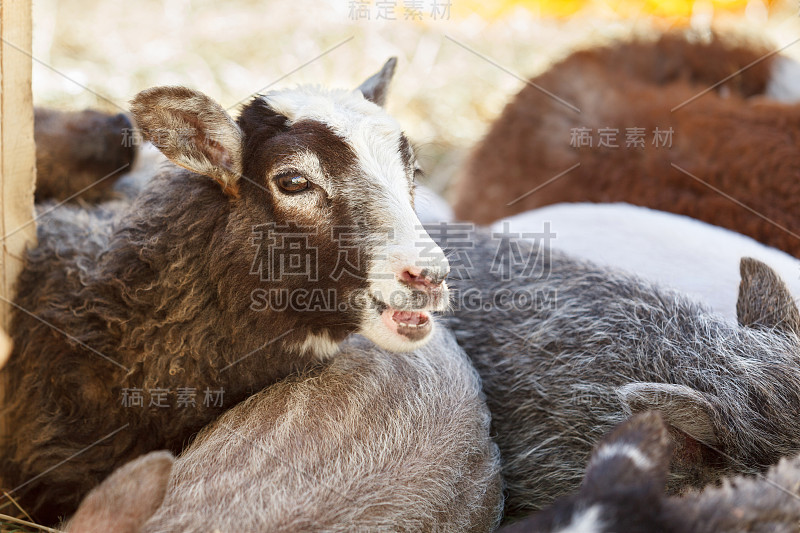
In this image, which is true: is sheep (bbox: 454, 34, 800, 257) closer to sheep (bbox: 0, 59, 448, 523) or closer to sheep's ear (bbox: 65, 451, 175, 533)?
sheep (bbox: 0, 59, 448, 523)

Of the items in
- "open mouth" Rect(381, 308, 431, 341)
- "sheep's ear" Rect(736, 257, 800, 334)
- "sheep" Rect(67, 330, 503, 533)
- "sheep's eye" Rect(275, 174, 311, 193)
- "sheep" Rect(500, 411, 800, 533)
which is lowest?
"sheep" Rect(67, 330, 503, 533)

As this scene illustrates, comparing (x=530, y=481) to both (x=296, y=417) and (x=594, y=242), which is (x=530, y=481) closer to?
(x=296, y=417)

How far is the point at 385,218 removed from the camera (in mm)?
2410

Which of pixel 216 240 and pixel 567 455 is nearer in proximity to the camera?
pixel 216 240

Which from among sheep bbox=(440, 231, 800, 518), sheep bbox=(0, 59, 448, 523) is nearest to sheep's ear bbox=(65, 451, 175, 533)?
sheep bbox=(0, 59, 448, 523)

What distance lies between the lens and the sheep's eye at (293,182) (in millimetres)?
2455

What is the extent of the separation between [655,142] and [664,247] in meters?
1.20

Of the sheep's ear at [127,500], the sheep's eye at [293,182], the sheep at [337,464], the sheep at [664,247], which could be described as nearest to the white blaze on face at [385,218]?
the sheep's eye at [293,182]

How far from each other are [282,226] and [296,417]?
663 mm

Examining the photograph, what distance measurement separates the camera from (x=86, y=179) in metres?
3.66

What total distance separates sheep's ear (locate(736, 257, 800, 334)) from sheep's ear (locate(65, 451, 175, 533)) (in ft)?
7.10

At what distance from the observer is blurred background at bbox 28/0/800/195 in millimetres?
6180

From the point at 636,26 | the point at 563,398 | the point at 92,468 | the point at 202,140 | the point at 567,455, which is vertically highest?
the point at 636,26

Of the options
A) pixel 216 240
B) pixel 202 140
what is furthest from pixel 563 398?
pixel 202 140
